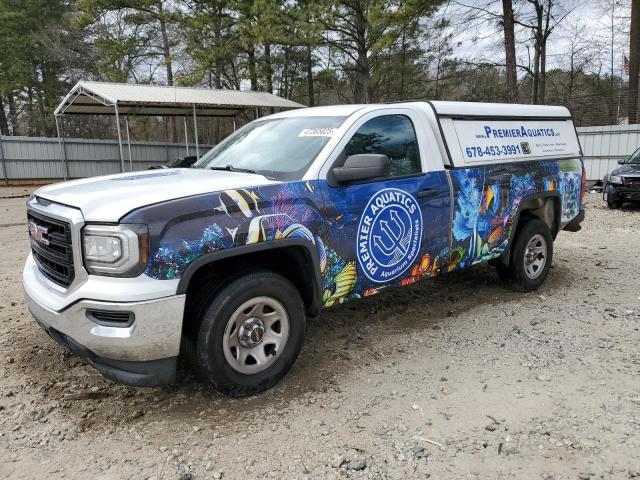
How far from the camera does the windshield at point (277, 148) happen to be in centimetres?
376

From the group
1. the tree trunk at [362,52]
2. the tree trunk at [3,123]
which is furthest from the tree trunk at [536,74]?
the tree trunk at [3,123]

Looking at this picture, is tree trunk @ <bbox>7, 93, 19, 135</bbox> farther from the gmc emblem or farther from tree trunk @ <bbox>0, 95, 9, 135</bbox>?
the gmc emblem

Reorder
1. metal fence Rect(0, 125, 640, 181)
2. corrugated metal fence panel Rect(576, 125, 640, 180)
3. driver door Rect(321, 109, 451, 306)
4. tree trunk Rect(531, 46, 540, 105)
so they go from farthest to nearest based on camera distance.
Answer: metal fence Rect(0, 125, 640, 181) → tree trunk Rect(531, 46, 540, 105) → corrugated metal fence panel Rect(576, 125, 640, 180) → driver door Rect(321, 109, 451, 306)

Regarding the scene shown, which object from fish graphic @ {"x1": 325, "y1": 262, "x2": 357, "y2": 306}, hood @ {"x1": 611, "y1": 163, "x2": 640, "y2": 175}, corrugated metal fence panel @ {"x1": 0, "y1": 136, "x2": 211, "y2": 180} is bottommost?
fish graphic @ {"x1": 325, "y1": 262, "x2": 357, "y2": 306}

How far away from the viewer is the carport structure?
17.1 m

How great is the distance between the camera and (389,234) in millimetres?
3988

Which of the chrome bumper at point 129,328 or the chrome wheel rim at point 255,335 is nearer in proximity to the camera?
the chrome bumper at point 129,328

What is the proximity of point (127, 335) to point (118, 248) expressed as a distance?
481 mm

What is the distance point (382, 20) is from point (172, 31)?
41.5ft

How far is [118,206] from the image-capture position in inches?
114

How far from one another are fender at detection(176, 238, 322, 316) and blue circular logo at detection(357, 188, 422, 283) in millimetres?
424

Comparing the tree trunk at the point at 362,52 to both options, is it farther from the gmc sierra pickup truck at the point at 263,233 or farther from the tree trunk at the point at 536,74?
the gmc sierra pickup truck at the point at 263,233

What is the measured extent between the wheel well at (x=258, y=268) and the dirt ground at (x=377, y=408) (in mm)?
631

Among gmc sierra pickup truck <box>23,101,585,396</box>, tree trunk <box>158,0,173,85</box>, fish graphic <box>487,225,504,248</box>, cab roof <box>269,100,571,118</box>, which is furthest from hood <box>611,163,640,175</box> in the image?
tree trunk <box>158,0,173,85</box>
